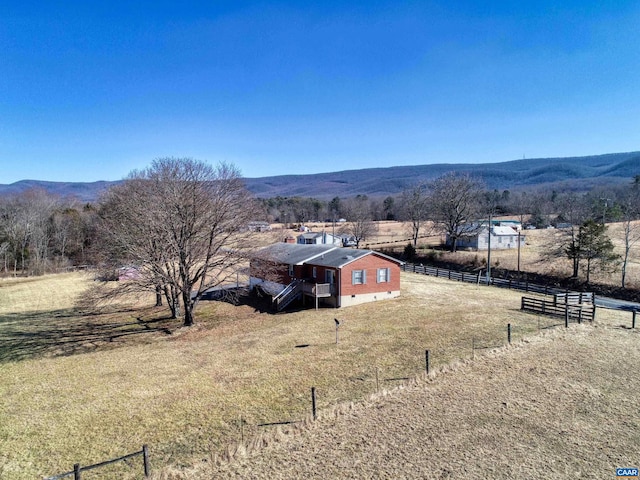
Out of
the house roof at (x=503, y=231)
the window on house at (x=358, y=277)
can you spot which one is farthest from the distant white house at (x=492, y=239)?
the window on house at (x=358, y=277)

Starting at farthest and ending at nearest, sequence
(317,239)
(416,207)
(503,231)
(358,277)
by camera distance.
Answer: (416,207)
(317,239)
(503,231)
(358,277)

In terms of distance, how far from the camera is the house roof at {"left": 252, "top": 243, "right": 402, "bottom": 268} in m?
33.3

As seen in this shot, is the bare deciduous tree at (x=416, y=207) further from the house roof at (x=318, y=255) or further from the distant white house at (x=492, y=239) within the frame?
the house roof at (x=318, y=255)

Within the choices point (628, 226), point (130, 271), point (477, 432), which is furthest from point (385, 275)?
point (628, 226)

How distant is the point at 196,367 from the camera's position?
67.1 ft

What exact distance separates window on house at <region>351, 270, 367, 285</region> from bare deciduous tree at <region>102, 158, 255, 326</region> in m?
9.00

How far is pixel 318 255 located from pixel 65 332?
21211mm

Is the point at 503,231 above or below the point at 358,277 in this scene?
above

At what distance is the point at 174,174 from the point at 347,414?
950 inches

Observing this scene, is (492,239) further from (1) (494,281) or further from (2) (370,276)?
(2) (370,276)

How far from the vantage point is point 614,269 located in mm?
41656

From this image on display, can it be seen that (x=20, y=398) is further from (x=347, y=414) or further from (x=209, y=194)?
(x=209, y=194)

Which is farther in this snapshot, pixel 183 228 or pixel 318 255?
pixel 318 255

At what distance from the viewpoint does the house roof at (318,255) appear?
33334 millimetres
